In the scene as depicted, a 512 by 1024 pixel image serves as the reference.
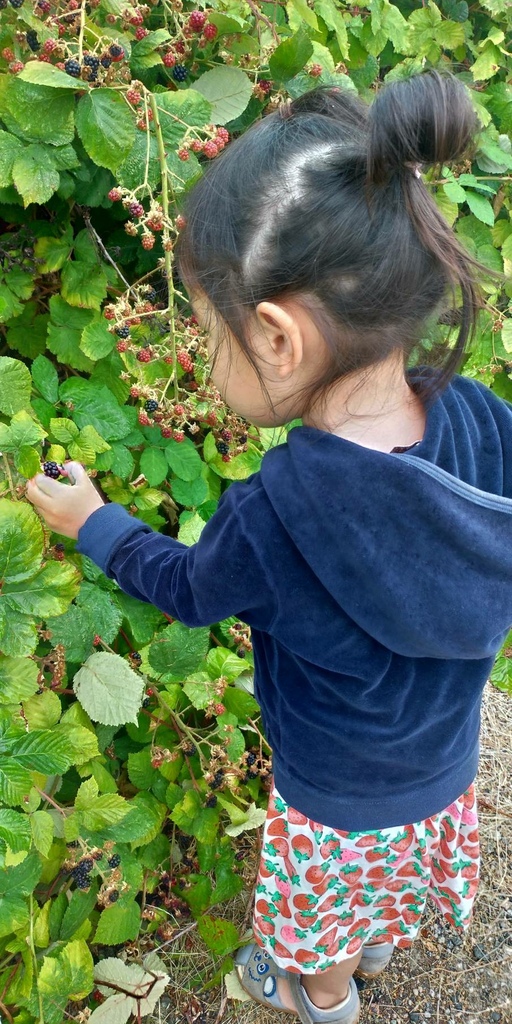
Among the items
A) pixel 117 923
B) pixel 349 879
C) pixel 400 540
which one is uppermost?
pixel 400 540

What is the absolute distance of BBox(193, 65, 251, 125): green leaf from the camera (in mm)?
1094

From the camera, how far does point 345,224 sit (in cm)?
66

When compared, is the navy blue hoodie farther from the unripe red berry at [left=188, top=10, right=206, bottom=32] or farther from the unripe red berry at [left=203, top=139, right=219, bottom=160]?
the unripe red berry at [left=188, top=10, right=206, bottom=32]

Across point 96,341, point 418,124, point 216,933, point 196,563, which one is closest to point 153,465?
point 96,341

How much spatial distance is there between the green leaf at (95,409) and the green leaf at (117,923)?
747 mm

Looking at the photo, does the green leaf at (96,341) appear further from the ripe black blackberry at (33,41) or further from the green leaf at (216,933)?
the green leaf at (216,933)

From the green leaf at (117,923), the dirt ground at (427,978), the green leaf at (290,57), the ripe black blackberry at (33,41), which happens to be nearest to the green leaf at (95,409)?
the ripe black blackberry at (33,41)

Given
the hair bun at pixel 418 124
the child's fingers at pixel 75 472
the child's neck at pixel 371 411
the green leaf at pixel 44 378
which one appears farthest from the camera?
the green leaf at pixel 44 378

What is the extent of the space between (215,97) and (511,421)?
0.66 meters

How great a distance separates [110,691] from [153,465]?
357mm

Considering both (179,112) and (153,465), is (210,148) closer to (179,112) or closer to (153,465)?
(179,112)

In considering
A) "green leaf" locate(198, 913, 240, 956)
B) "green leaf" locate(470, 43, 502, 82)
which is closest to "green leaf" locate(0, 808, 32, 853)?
"green leaf" locate(198, 913, 240, 956)

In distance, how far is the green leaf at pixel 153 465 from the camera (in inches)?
46.4

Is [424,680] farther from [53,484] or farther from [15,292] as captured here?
[15,292]
